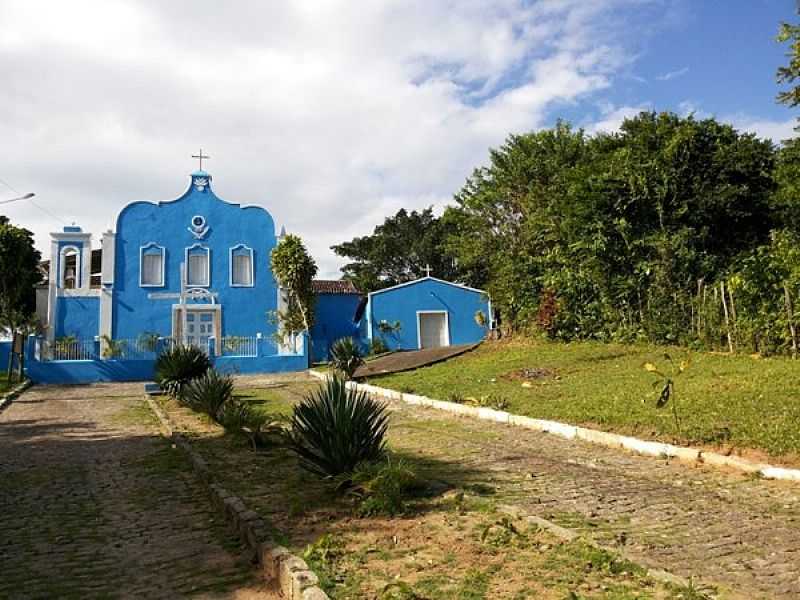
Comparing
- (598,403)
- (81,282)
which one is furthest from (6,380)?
(598,403)

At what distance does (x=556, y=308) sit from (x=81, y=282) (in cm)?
1925

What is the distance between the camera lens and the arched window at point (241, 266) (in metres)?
29.5

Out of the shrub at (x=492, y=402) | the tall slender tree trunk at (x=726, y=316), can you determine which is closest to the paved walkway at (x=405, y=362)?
the shrub at (x=492, y=402)

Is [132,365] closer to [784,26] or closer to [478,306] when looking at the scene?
[478,306]

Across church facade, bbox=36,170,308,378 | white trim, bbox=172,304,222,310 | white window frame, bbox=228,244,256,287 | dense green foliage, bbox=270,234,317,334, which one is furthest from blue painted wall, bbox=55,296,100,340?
dense green foliage, bbox=270,234,317,334

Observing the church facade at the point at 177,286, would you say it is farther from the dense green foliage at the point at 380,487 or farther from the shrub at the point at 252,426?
the dense green foliage at the point at 380,487

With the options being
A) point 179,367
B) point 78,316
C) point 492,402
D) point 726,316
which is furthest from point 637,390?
point 78,316

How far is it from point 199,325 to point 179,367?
1237 centimetres

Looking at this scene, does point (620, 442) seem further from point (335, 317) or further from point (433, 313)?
point (335, 317)

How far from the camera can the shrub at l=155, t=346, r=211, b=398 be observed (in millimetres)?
16859

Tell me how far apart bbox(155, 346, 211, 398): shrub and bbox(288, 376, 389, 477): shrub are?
1082 cm

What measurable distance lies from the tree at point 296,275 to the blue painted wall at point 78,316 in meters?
7.64

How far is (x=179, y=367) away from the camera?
55.3 feet

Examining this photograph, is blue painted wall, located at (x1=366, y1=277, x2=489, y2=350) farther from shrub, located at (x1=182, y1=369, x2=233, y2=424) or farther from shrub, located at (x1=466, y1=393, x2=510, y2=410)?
shrub, located at (x1=466, y1=393, x2=510, y2=410)
